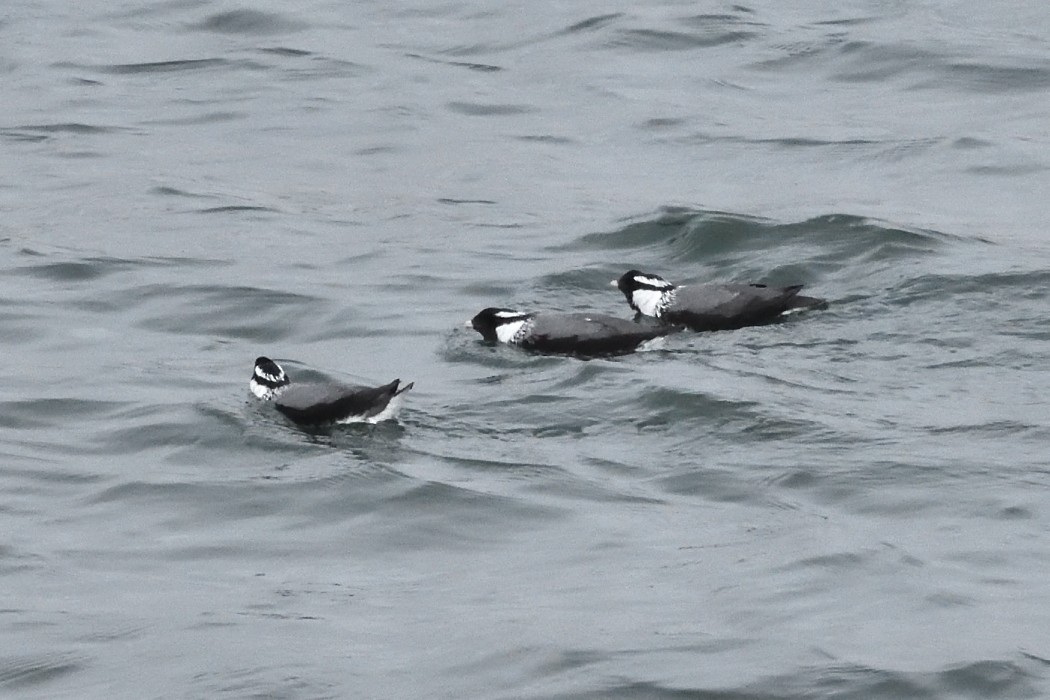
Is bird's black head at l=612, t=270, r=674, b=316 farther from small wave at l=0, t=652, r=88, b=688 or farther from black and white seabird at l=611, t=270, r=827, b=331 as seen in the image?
small wave at l=0, t=652, r=88, b=688

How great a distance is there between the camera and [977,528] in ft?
33.3

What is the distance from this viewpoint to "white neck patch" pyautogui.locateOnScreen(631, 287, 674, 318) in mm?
14664

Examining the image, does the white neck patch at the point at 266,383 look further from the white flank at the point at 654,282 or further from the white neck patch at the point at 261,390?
the white flank at the point at 654,282

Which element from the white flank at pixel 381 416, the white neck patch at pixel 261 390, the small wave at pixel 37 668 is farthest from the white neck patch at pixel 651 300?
the small wave at pixel 37 668

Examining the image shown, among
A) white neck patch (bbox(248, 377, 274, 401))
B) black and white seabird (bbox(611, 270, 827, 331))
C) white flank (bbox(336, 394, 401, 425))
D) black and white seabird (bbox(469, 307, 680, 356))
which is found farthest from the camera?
black and white seabird (bbox(611, 270, 827, 331))

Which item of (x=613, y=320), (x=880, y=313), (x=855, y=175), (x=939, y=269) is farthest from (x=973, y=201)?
(x=613, y=320)

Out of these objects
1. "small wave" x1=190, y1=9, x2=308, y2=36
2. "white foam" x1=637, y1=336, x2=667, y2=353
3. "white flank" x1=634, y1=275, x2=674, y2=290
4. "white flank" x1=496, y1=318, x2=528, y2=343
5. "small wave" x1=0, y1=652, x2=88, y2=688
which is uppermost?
"small wave" x1=0, y1=652, x2=88, y2=688

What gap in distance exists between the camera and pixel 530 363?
14016mm

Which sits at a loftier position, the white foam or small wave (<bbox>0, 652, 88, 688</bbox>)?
small wave (<bbox>0, 652, 88, 688</bbox>)

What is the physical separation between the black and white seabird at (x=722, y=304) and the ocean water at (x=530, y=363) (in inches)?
5.4

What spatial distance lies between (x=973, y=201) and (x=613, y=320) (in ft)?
16.5

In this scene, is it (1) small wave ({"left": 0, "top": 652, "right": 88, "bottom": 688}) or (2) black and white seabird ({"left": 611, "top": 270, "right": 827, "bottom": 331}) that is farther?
(2) black and white seabird ({"left": 611, "top": 270, "right": 827, "bottom": 331})

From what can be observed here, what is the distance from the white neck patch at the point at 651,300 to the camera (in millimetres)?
14664

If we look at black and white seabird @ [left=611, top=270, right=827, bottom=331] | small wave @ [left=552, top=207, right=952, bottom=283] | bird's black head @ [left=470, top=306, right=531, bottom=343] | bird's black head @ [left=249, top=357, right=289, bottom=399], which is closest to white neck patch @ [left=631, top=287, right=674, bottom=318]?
black and white seabird @ [left=611, top=270, right=827, bottom=331]
